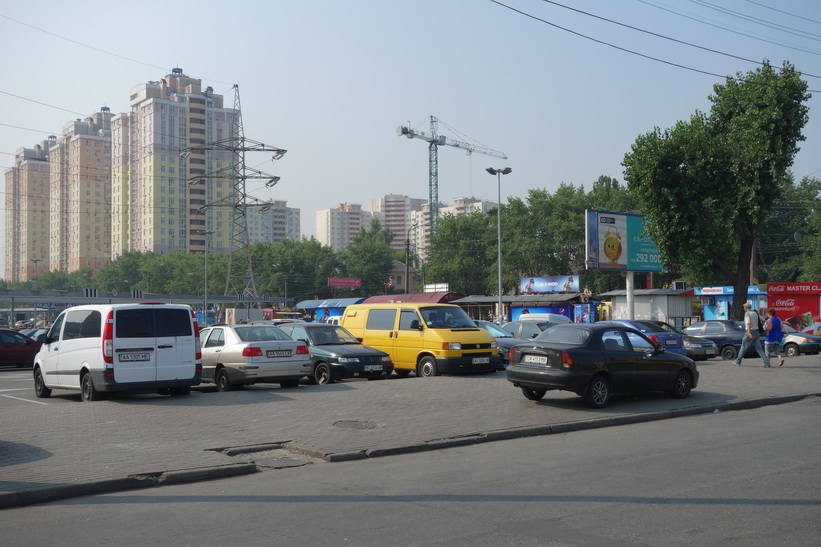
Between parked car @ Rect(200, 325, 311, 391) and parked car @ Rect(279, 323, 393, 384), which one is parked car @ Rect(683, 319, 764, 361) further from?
parked car @ Rect(200, 325, 311, 391)

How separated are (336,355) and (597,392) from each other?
682 centimetres

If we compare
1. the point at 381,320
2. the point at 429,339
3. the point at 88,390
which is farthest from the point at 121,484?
the point at 381,320

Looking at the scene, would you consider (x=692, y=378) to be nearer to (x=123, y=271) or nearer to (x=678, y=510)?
(x=678, y=510)

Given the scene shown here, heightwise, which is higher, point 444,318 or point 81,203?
point 81,203

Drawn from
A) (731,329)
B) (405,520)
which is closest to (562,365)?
(405,520)

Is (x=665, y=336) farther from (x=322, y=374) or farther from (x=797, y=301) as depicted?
(x=797, y=301)

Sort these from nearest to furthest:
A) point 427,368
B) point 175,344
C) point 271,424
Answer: point 271,424 < point 175,344 < point 427,368

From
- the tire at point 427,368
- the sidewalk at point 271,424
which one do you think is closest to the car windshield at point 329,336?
the tire at point 427,368

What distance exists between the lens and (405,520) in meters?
6.26

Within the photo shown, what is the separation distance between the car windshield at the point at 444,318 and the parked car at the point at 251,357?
395 cm

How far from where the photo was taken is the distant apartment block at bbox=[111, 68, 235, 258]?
451 feet

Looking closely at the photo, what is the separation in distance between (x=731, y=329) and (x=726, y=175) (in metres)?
9.45

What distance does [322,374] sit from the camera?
1806cm

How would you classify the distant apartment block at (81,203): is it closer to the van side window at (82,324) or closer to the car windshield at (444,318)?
the car windshield at (444,318)
